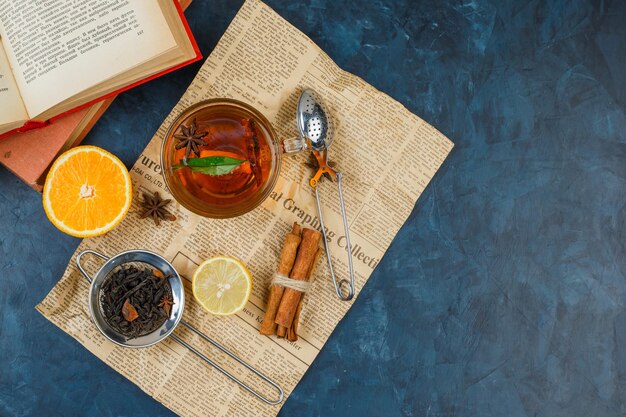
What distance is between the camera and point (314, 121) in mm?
1232

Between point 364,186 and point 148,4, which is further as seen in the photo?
point 364,186

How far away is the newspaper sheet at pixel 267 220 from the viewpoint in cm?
126

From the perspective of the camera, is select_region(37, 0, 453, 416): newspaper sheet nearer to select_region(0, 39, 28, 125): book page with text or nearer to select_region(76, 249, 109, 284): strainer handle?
select_region(76, 249, 109, 284): strainer handle

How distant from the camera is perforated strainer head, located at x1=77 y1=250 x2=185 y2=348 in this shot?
1.20 metres

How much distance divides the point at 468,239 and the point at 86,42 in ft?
3.39

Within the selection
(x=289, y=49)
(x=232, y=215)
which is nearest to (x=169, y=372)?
(x=232, y=215)

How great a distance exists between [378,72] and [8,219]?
101cm

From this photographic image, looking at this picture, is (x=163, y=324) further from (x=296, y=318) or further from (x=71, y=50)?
(x=71, y=50)

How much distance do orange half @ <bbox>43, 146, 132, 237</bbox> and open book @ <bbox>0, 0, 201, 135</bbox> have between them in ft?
0.43

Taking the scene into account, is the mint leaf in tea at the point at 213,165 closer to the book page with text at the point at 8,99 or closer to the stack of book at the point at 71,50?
the stack of book at the point at 71,50

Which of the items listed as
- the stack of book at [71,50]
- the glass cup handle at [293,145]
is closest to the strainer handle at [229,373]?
the glass cup handle at [293,145]

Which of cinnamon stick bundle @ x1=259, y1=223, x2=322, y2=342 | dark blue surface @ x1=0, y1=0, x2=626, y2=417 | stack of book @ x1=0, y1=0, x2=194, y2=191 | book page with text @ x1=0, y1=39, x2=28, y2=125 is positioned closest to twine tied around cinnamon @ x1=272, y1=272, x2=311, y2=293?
cinnamon stick bundle @ x1=259, y1=223, x2=322, y2=342

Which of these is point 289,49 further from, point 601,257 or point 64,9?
point 601,257

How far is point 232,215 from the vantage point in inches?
45.0
